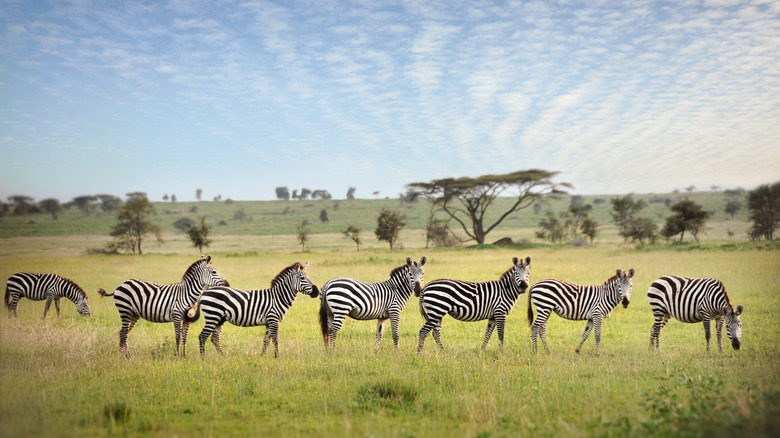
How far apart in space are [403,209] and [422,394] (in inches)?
4461

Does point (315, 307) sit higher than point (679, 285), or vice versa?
point (679, 285)

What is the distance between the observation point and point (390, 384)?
23.9ft

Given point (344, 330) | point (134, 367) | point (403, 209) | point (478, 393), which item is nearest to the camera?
point (478, 393)

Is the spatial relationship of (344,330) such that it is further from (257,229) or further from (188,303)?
(257,229)

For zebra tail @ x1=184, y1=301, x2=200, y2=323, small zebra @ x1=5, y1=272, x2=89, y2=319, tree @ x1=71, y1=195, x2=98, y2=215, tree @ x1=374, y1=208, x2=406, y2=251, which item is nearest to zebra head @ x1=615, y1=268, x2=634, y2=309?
zebra tail @ x1=184, y1=301, x2=200, y2=323

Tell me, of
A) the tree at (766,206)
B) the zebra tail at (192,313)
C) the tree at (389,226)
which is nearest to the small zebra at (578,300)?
the zebra tail at (192,313)

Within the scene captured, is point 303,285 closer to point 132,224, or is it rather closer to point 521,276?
point 521,276

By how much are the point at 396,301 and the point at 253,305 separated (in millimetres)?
3265

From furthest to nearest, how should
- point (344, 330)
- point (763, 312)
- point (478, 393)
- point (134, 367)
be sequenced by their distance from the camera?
point (763, 312) < point (344, 330) < point (134, 367) < point (478, 393)

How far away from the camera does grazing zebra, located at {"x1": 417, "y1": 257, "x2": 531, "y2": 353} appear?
10523 mm

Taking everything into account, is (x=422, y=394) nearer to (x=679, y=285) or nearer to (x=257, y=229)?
(x=679, y=285)

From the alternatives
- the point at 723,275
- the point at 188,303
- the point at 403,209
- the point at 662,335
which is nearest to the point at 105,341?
the point at 188,303

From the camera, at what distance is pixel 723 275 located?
22500 mm

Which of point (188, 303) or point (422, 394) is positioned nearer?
point (422, 394)
